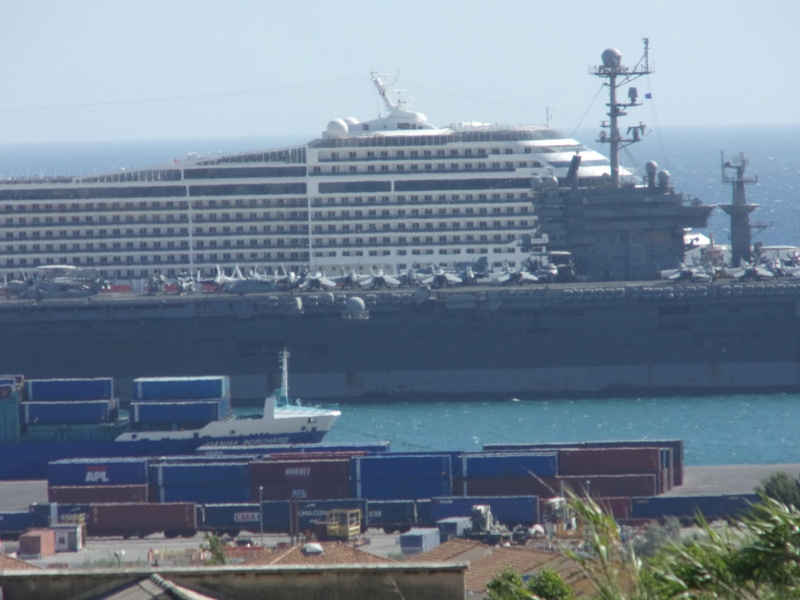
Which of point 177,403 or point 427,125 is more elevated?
point 427,125

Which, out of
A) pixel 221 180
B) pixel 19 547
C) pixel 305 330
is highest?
pixel 221 180

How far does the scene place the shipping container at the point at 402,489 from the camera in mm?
25672

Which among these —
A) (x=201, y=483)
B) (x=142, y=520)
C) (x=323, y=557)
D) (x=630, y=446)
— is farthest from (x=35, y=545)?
(x=630, y=446)

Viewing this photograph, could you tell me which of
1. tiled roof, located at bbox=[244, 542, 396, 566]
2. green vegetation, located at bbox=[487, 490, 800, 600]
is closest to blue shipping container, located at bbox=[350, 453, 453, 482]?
tiled roof, located at bbox=[244, 542, 396, 566]

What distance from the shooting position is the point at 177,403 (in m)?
31.5

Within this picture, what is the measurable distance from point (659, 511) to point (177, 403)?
474 inches

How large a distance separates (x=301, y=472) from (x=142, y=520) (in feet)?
10.1

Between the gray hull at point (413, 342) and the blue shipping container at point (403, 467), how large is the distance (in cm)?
1348

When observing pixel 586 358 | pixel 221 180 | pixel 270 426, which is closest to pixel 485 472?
pixel 270 426

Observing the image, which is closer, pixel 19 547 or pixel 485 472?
pixel 19 547

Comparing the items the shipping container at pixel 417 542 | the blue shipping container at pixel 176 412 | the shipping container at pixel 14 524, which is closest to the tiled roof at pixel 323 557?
the shipping container at pixel 417 542

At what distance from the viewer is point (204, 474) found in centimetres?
2681

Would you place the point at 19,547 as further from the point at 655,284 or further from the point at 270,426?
the point at 655,284

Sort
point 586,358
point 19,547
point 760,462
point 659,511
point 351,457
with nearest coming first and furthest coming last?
1. point 19,547
2. point 659,511
3. point 351,457
4. point 760,462
5. point 586,358
